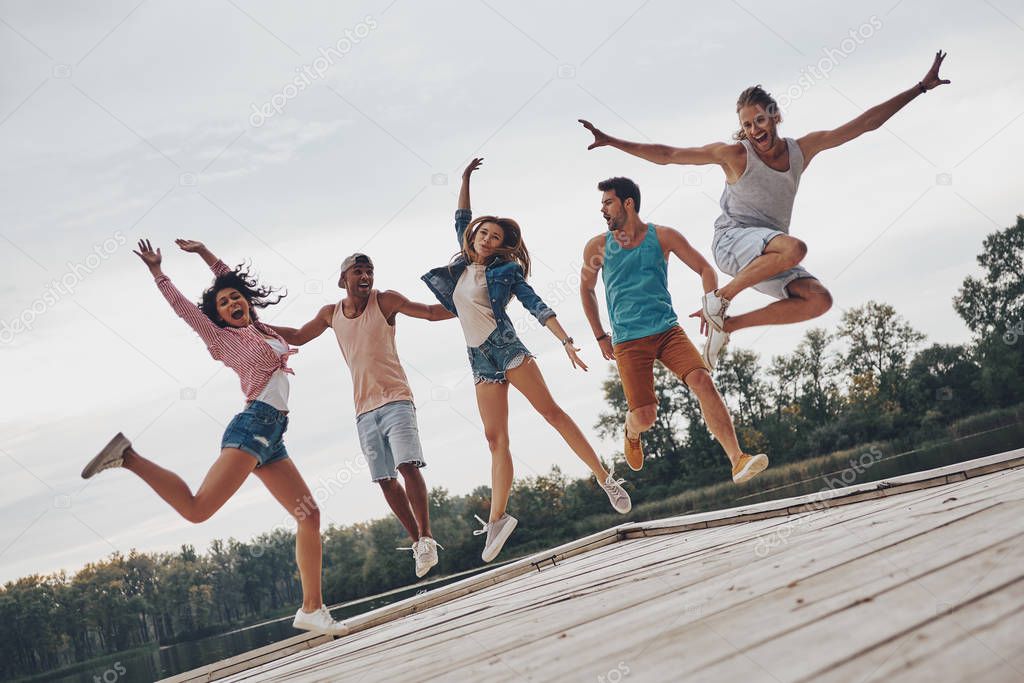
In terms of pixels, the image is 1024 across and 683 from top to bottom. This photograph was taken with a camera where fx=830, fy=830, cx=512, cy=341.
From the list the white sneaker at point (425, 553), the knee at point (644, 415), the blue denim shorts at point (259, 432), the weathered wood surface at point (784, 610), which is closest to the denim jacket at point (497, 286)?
the knee at point (644, 415)

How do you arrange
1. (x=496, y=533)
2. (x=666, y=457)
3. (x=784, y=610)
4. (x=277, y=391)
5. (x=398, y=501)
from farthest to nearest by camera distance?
(x=666, y=457), (x=398, y=501), (x=496, y=533), (x=277, y=391), (x=784, y=610)

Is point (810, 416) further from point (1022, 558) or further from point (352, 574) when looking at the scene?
point (1022, 558)

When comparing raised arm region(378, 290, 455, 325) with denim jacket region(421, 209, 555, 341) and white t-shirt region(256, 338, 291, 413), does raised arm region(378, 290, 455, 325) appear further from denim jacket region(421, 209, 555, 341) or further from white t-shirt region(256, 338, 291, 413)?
white t-shirt region(256, 338, 291, 413)

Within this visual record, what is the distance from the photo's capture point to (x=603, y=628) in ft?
8.36

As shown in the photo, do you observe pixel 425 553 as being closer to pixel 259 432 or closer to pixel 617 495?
pixel 617 495

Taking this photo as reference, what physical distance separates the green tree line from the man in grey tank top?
89.3 ft

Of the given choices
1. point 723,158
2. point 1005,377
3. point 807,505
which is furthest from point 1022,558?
point 1005,377

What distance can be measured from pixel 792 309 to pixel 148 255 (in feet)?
13.1

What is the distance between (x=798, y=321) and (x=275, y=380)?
322cm

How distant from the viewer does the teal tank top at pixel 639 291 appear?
5.92 m

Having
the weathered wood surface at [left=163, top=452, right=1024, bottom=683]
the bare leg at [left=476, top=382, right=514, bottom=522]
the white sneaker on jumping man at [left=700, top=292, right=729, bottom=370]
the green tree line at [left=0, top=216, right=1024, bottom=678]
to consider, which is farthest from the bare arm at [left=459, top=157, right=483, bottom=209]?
the green tree line at [left=0, top=216, right=1024, bottom=678]

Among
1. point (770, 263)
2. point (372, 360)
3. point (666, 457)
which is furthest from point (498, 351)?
point (666, 457)

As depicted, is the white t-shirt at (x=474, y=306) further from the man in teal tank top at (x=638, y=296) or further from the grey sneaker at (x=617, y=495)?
the grey sneaker at (x=617, y=495)

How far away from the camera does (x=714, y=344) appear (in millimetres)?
5168
